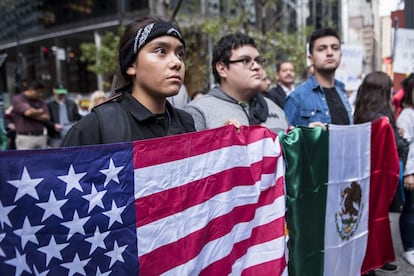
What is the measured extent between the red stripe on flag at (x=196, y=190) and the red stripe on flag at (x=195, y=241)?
0.12m

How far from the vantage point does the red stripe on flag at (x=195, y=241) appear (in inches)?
70.3

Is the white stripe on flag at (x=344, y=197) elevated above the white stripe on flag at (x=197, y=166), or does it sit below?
below

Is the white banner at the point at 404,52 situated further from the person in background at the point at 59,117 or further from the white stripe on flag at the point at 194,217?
the person in background at the point at 59,117

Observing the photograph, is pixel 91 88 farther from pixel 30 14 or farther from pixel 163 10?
pixel 163 10

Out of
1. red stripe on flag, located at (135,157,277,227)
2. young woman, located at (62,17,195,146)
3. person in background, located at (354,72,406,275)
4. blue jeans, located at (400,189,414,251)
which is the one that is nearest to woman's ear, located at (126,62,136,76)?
young woman, located at (62,17,195,146)

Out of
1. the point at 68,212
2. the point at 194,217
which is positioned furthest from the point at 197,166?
the point at 68,212

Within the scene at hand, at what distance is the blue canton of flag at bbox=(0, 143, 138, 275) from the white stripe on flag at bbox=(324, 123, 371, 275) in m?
1.63

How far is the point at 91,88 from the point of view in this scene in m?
25.9

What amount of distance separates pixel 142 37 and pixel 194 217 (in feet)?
2.67

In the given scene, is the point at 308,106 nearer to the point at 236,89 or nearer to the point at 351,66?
the point at 236,89

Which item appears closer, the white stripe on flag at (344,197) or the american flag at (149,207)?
the american flag at (149,207)

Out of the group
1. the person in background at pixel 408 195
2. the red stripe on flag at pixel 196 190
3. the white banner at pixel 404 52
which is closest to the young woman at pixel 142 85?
the red stripe on flag at pixel 196 190

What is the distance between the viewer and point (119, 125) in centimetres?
181

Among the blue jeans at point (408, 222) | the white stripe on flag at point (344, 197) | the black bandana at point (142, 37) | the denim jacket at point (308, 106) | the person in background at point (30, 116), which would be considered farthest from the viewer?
the person in background at point (30, 116)
